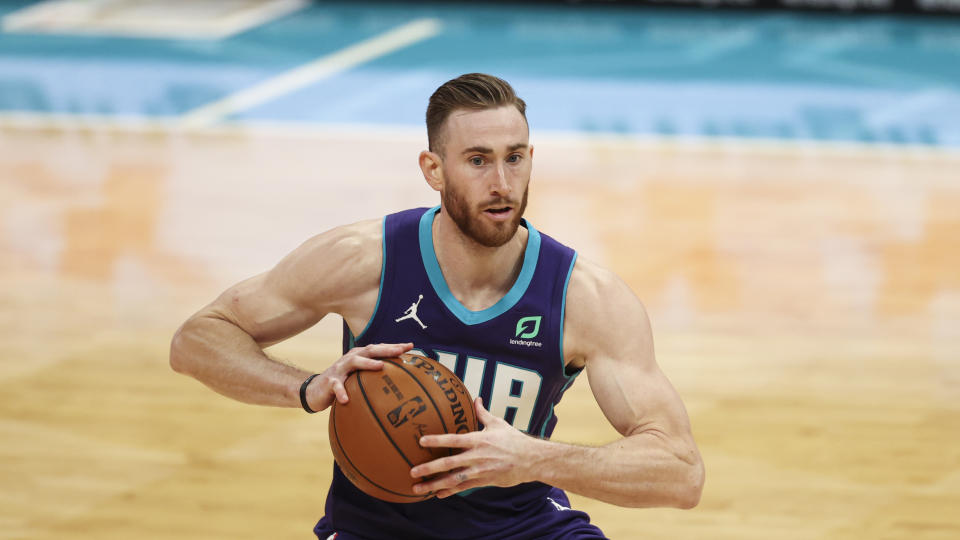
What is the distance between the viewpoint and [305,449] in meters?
5.52

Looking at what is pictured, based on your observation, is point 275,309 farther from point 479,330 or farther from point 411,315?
point 479,330

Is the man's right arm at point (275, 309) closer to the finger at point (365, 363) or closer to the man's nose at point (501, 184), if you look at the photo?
the finger at point (365, 363)

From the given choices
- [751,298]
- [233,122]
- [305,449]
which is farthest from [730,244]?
[233,122]

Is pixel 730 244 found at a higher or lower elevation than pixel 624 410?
higher

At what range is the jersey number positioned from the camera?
3.44m

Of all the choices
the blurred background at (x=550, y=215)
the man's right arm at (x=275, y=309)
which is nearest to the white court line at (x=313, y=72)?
the blurred background at (x=550, y=215)

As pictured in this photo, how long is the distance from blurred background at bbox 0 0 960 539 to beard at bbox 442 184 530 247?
199 centimetres

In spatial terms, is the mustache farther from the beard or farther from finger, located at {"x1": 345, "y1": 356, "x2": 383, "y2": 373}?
finger, located at {"x1": 345, "y1": 356, "x2": 383, "y2": 373}

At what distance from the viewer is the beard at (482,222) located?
3.27 m

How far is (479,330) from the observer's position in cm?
343

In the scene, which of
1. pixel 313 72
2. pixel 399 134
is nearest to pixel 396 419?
pixel 399 134

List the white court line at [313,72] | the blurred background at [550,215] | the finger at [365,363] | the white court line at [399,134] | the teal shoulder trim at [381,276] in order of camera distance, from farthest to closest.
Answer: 1. the white court line at [313,72]
2. the white court line at [399,134]
3. the blurred background at [550,215]
4. the teal shoulder trim at [381,276]
5. the finger at [365,363]

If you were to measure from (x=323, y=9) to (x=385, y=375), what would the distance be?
48.5ft

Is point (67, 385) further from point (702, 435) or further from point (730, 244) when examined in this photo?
point (730, 244)
